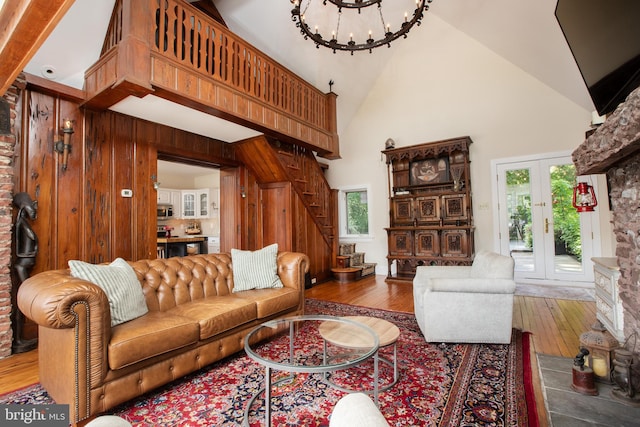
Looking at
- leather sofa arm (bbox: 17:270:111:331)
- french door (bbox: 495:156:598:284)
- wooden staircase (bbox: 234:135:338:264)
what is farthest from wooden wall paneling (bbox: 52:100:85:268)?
french door (bbox: 495:156:598:284)

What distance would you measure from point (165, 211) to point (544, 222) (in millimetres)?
8493

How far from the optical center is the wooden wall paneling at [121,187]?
352 centimetres

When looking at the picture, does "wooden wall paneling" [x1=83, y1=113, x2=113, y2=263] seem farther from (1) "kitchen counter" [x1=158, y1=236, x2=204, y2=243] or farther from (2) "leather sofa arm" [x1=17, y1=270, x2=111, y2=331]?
(1) "kitchen counter" [x1=158, y1=236, x2=204, y2=243]

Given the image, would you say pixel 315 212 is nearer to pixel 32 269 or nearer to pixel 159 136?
pixel 159 136

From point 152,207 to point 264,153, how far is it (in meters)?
1.86

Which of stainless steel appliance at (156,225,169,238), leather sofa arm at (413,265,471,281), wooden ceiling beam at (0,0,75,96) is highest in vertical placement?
wooden ceiling beam at (0,0,75,96)

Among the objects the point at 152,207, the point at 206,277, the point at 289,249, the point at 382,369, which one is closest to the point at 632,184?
the point at 382,369

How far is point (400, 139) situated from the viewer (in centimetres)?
638

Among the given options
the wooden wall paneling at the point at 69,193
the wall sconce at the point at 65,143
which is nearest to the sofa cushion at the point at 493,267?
the wooden wall paneling at the point at 69,193

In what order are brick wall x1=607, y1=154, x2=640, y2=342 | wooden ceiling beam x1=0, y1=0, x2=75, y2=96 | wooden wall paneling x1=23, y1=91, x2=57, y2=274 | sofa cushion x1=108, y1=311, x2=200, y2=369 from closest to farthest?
wooden ceiling beam x1=0, y1=0, x2=75, y2=96
sofa cushion x1=108, y1=311, x2=200, y2=369
brick wall x1=607, y1=154, x2=640, y2=342
wooden wall paneling x1=23, y1=91, x2=57, y2=274

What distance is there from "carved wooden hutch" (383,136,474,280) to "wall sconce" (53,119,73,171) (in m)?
4.99

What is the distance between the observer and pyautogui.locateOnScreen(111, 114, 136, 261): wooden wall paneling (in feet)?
11.5

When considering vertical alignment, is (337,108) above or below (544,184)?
above

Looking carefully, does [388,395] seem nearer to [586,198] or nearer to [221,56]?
[586,198]
